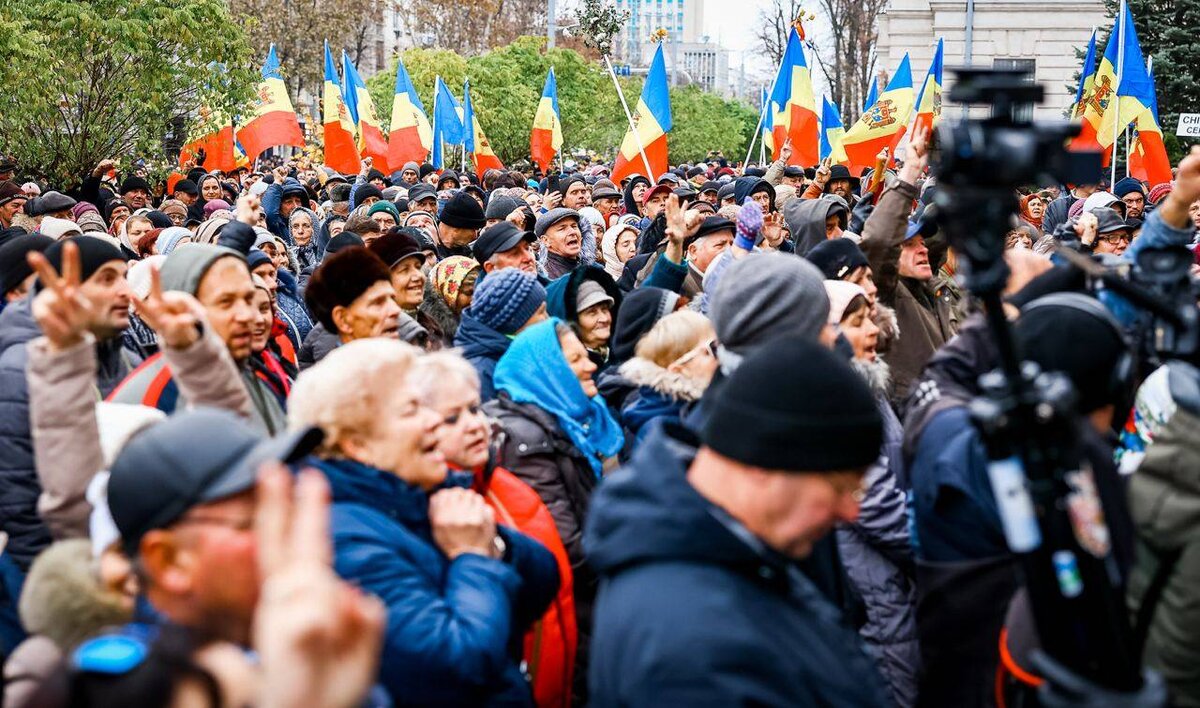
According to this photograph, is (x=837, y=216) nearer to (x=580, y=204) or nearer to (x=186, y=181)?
(x=580, y=204)

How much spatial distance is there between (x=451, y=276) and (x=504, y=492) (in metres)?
3.37

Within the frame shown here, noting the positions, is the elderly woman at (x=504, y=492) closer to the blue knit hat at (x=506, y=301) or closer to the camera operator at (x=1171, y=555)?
the blue knit hat at (x=506, y=301)

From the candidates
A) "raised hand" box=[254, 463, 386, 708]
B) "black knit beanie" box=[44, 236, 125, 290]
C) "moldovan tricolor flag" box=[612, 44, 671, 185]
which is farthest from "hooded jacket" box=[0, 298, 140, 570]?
"moldovan tricolor flag" box=[612, 44, 671, 185]

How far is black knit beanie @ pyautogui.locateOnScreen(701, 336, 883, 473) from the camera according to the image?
7.64 ft

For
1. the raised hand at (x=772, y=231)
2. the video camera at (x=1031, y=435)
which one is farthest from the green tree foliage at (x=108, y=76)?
the video camera at (x=1031, y=435)

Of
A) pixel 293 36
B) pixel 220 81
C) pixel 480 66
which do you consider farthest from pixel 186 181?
pixel 293 36

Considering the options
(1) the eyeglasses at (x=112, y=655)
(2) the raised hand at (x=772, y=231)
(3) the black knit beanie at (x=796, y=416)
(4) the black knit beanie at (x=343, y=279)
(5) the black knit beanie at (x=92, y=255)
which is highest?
(3) the black knit beanie at (x=796, y=416)

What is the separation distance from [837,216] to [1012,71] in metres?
6.77

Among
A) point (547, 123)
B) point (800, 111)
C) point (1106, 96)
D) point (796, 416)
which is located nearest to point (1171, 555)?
point (796, 416)

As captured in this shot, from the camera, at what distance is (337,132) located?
17.3 metres

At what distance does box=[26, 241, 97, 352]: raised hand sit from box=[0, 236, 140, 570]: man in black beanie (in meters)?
0.51

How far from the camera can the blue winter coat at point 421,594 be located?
2.94 metres

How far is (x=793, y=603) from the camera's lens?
2369 mm

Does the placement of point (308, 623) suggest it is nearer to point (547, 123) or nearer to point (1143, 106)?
point (1143, 106)
